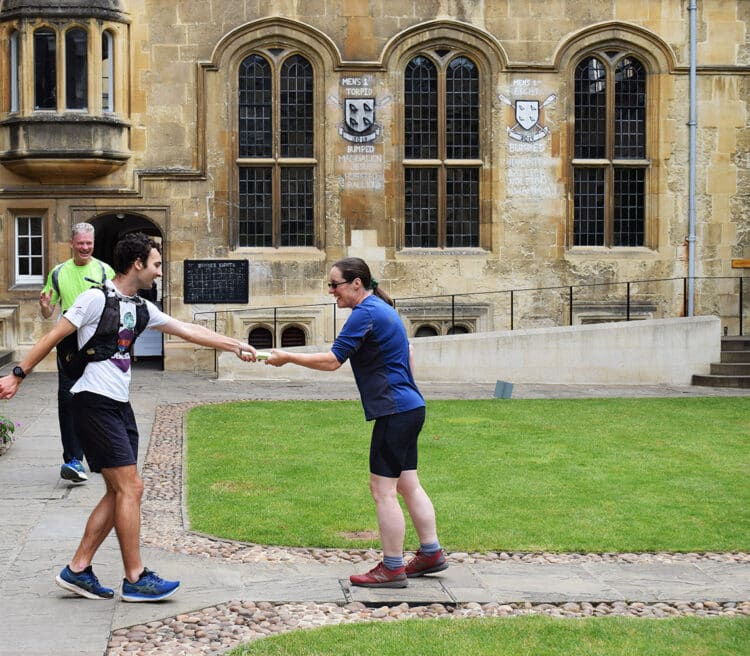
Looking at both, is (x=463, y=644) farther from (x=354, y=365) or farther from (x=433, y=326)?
(x=433, y=326)

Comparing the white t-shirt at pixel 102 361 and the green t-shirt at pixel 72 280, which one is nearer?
the white t-shirt at pixel 102 361

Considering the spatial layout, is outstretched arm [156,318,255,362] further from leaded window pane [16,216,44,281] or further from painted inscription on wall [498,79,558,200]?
painted inscription on wall [498,79,558,200]

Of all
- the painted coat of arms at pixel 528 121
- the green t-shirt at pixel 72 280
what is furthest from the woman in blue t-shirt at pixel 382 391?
the painted coat of arms at pixel 528 121

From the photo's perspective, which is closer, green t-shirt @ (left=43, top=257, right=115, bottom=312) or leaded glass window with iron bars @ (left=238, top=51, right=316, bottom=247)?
green t-shirt @ (left=43, top=257, right=115, bottom=312)

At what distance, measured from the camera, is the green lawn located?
359 inches

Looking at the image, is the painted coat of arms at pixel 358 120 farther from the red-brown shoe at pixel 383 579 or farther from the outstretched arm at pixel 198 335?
the red-brown shoe at pixel 383 579

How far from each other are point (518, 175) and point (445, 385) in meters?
5.17

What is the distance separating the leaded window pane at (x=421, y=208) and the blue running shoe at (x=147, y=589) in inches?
695

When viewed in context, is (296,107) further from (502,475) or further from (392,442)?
(392,442)

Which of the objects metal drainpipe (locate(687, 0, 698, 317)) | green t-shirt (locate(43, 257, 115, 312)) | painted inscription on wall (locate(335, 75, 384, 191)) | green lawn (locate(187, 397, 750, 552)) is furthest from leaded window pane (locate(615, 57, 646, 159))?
green t-shirt (locate(43, 257, 115, 312))

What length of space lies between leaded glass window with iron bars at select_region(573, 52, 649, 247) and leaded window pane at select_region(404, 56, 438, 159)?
2.71 meters

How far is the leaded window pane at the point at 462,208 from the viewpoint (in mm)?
24500

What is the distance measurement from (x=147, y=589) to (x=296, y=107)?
17841 mm

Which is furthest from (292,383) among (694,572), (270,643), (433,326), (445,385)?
(270,643)
